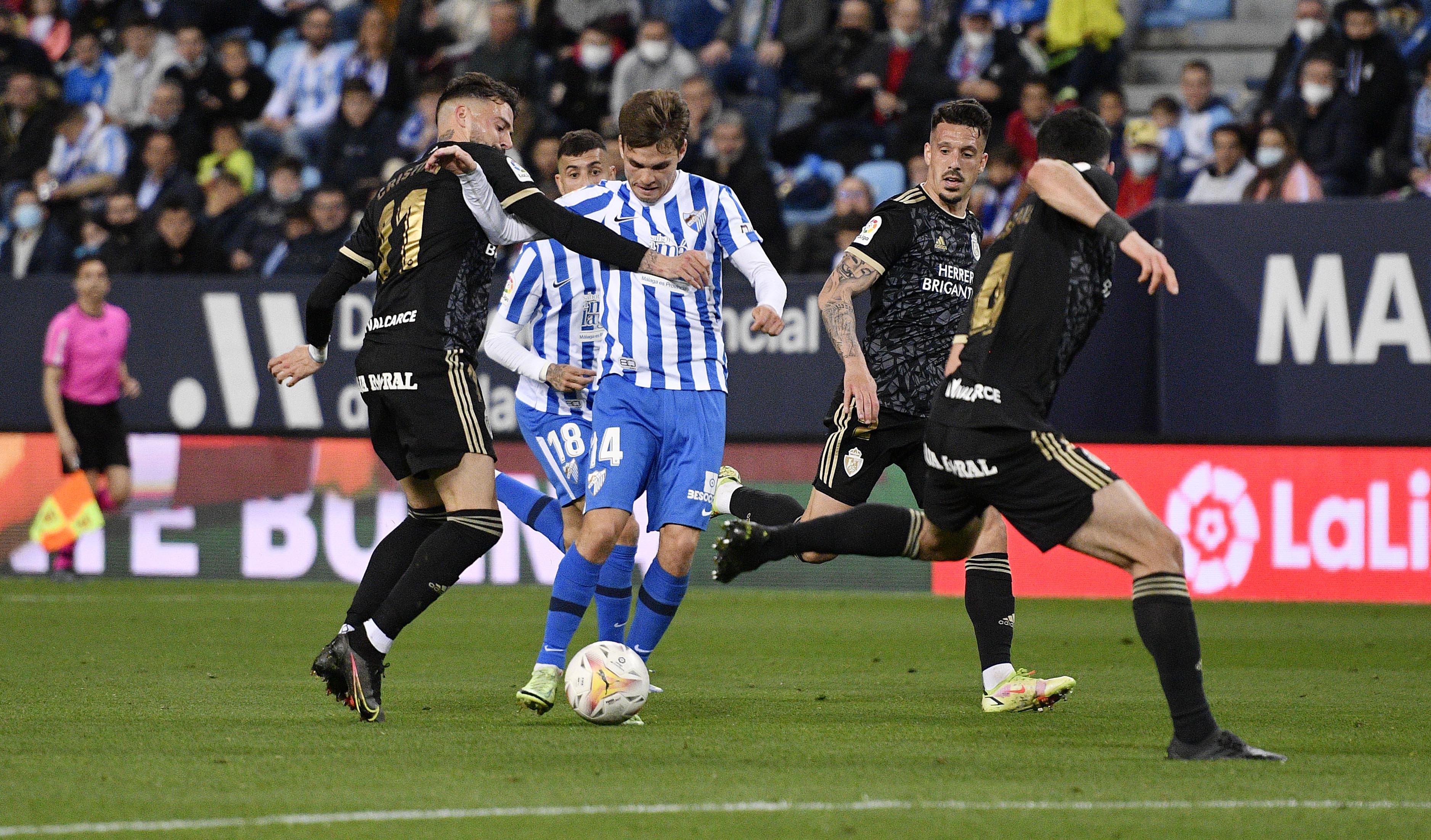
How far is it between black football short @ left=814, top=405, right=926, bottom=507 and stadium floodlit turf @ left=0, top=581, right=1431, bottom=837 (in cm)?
83

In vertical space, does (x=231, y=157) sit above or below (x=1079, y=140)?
above

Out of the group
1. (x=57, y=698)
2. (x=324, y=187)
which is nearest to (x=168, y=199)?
(x=324, y=187)

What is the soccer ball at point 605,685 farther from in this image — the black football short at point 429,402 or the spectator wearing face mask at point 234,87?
the spectator wearing face mask at point 234,87

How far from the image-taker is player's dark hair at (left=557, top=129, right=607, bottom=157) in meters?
8.30

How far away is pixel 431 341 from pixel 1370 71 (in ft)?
33.6

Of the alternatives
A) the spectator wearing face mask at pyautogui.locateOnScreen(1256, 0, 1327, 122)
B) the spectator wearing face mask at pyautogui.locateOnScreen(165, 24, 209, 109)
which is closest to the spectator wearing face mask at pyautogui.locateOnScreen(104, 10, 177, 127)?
the spectator wearing face mask at pyautogui.locateOnScreen(165, 24, 209, 109)

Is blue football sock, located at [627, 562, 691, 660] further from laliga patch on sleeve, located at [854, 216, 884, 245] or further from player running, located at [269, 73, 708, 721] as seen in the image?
laliga patch on sleeve, located at [854, 216, 884, 245]

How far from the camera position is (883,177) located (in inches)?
601

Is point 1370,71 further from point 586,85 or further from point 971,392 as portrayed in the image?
point 971,392

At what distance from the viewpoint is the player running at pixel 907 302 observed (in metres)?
7.21

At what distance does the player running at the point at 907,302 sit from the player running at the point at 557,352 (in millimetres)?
907

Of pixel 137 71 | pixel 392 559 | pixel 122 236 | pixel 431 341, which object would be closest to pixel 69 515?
pixel 122 236

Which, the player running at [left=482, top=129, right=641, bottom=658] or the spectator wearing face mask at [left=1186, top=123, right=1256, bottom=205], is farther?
the spectator wearing face mask at [left=1186, top=123, right=1256, bottom=205]

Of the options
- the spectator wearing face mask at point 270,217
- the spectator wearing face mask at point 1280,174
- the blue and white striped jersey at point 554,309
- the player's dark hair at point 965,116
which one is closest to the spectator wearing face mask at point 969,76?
the spectator wearing face mask at point 1280,174
